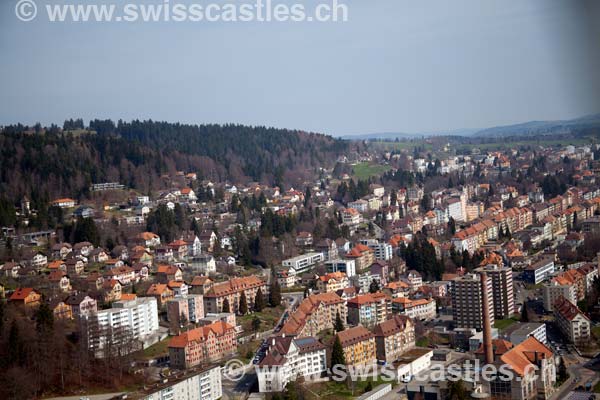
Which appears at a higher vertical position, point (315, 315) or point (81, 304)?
point (81, 304)

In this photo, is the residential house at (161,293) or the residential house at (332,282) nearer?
the residential house at (161,293)

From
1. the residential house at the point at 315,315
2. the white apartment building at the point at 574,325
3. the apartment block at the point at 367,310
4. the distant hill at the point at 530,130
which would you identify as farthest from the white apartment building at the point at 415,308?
the distant hill at the point at 530,130

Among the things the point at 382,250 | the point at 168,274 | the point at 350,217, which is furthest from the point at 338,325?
the point at 350,217

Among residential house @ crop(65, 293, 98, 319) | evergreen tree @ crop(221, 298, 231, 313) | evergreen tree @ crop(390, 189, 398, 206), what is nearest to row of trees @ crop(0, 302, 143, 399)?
residential house @ crop(65, 293, 98, 319)

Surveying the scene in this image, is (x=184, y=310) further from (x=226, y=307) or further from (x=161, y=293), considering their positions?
(x=161, y=293)

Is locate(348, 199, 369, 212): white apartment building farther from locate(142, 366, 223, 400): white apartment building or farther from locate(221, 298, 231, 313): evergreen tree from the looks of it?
locate(142, 366, 223, 400): white apartment building

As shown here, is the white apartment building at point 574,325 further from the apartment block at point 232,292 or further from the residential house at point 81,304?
the residential house at point 81,304
